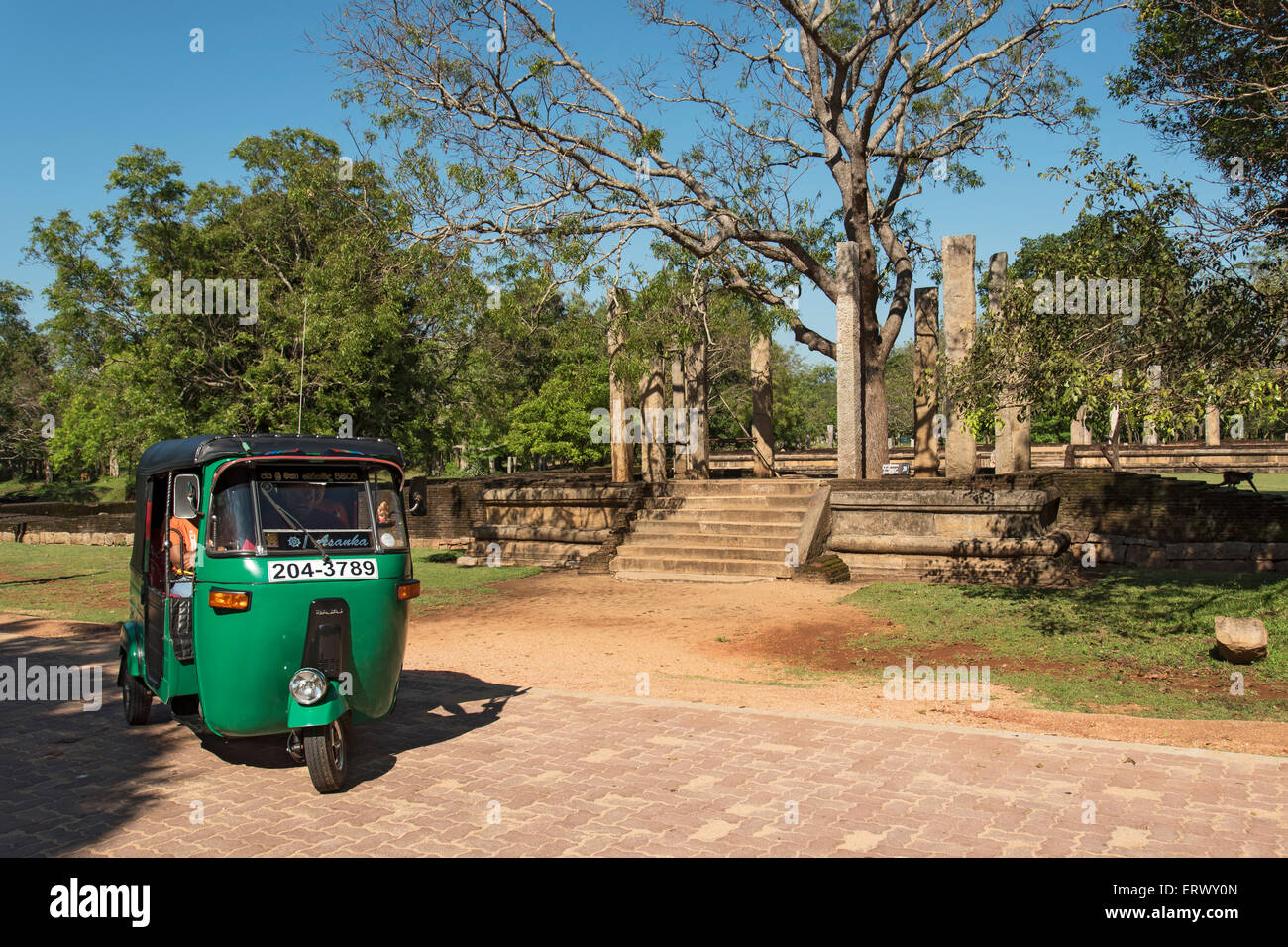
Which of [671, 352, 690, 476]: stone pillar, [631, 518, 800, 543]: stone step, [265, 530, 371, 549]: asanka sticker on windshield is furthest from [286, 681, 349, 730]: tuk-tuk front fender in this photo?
[671, 352, 690, 476]: stone pillar

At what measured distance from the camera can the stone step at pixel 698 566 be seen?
1457 cm

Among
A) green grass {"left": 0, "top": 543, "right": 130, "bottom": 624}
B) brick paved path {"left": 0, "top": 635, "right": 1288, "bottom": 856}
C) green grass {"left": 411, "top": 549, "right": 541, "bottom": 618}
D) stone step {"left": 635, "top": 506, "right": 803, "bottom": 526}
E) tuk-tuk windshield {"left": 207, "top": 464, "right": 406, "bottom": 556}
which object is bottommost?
green grass {"left": 0, "top": 543, "right": 130, "bottom": 624}

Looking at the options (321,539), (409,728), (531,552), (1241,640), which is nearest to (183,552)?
(321,539)

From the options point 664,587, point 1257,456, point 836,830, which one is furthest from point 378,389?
point 1257,456

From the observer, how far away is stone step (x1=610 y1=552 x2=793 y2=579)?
47.8 ft

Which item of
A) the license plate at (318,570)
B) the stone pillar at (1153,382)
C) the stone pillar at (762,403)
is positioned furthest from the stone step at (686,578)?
the license plate at (318,570)

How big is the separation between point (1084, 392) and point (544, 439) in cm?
3021

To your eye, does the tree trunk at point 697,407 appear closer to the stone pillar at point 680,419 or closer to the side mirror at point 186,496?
the stone pillar at point 680,419

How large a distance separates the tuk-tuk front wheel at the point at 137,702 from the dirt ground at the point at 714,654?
9.07 ft

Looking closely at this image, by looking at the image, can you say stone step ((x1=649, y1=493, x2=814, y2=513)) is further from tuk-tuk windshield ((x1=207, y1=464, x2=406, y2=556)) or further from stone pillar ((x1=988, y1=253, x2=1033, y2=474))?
tuk-tuk windshield ((x1=207, y1=464, x2=406, y2=556))

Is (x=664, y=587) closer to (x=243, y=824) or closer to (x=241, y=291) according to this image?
(x=243, y=824)

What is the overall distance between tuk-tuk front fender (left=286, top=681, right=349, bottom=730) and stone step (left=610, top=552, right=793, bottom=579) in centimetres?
976

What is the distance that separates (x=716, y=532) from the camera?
16.3 metres

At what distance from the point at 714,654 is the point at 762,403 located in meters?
12.2
